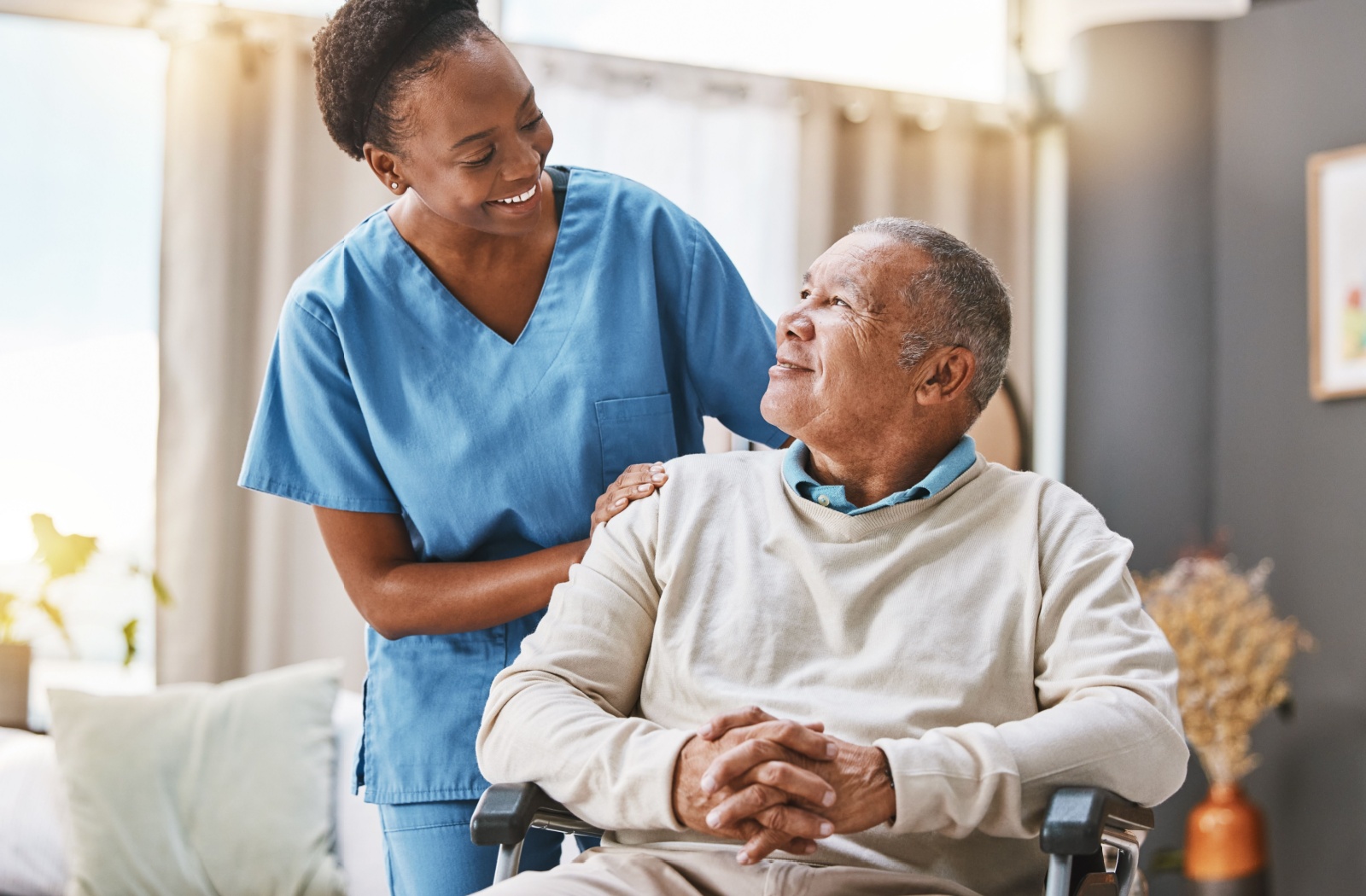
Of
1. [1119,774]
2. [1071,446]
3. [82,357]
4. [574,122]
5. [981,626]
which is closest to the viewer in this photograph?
[1119,774]

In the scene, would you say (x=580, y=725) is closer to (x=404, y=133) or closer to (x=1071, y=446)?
(x=404, y=133)

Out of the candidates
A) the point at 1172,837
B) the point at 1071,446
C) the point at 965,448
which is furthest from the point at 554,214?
the point at 1172,837

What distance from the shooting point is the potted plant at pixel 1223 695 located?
10.8 feet

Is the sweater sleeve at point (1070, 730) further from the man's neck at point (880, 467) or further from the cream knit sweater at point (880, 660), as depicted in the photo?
the man's neck at point (880, 467)

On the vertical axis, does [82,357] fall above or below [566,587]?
above

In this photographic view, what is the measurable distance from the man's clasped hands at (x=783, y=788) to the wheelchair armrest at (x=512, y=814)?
159 mm

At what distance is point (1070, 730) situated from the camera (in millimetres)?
1271

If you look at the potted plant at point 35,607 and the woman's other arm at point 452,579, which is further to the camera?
the potted plant at point 35,607

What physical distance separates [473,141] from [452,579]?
520 mm

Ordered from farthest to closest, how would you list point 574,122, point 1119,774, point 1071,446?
point 1071,446, point 574,122, point 1119,774

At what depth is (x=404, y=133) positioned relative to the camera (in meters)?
1.47

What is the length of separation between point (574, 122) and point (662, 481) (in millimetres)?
2428

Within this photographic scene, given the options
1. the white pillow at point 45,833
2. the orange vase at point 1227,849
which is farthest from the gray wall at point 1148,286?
the white pillow at point 45,833

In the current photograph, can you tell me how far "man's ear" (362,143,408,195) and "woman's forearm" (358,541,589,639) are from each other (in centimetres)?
46
